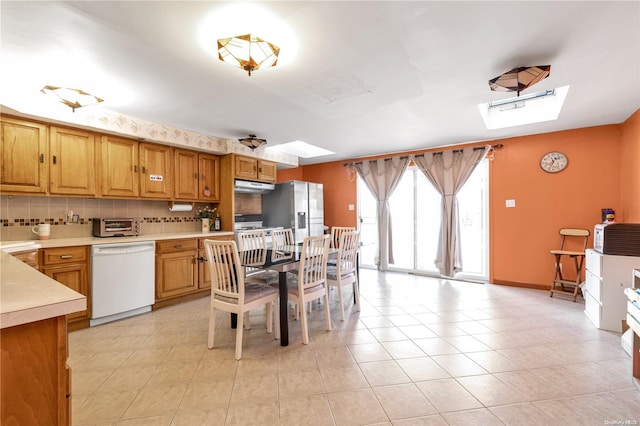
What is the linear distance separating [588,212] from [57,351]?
17.6ft

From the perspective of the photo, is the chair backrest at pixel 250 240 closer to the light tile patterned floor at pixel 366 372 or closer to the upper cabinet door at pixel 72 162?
the light tile patterned floor at pixel 366 372

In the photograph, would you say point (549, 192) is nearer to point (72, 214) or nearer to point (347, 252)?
point (347, 252)

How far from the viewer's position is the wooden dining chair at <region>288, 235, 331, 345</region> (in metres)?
2.47

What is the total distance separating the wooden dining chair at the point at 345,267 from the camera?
3.02 meters

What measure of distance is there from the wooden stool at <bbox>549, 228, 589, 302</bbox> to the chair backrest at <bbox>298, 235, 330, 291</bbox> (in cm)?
322

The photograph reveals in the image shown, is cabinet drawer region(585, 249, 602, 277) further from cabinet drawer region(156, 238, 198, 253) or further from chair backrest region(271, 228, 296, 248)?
cabinet drawer region(156, 238, 198, 253)

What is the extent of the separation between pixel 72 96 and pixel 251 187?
250 centimetres

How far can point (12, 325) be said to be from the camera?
29.3 inches

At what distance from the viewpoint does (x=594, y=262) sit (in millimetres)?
2914

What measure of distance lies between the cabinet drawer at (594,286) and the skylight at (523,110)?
A: 1.90 meters

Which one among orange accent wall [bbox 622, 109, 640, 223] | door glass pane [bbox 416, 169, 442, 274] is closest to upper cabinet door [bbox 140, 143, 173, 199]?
door glass pane [bbox 416, 169, 442, 274]

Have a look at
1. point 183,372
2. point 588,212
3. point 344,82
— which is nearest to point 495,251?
point 588,212

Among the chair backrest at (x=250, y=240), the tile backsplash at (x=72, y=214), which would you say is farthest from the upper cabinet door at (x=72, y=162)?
the chair backrest at (x=250, y=240)

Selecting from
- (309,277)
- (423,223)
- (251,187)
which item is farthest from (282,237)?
(423,223)
